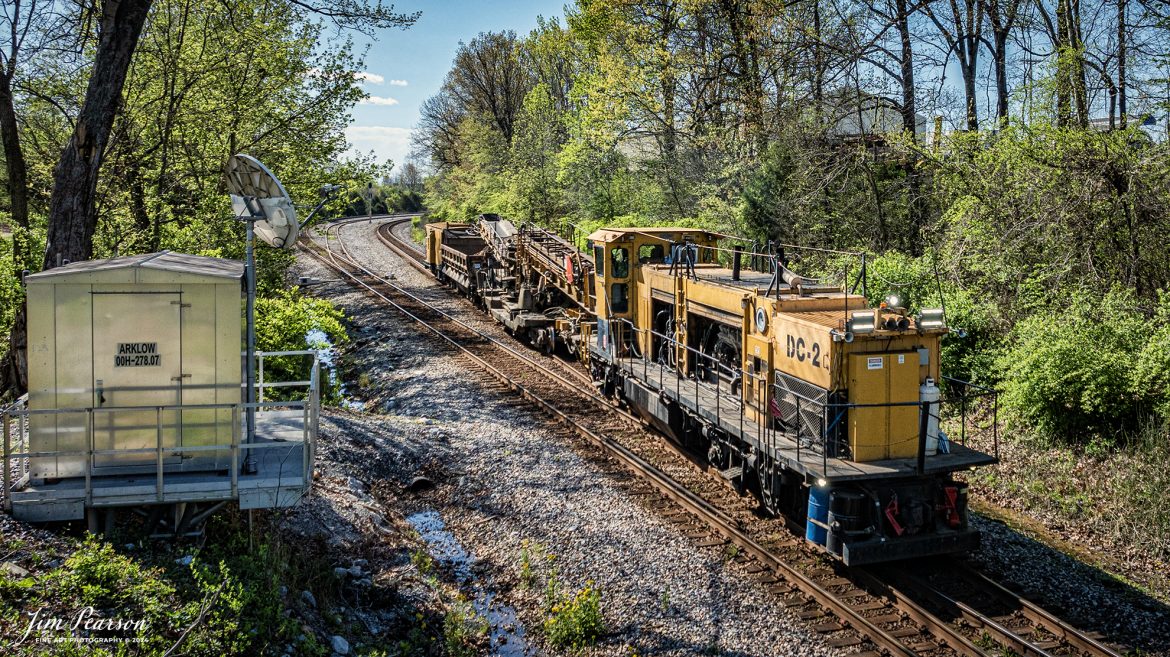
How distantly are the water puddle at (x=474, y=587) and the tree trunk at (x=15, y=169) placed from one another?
1037 centimetres

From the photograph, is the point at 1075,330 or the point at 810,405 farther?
the point at 1075,330

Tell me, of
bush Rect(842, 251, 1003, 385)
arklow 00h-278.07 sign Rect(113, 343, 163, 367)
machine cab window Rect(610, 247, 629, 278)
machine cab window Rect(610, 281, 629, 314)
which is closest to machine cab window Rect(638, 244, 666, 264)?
machine cab window Rect(610, 247, 629, 278)

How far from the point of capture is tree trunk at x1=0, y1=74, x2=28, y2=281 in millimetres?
14484

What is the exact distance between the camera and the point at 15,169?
14930 mm

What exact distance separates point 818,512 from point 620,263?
7.35m

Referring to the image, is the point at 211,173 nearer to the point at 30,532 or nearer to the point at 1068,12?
the point at 30,532

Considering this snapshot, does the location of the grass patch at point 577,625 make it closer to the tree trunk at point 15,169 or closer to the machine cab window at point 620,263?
the machine cab window at point 620,263

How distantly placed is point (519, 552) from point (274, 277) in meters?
16.7

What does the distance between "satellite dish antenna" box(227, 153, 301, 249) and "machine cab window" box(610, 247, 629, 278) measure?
26.0ft

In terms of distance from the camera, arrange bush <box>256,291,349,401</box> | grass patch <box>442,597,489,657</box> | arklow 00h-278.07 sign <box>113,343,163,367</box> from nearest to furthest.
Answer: arklow 00h-278.07 sign <box>113,343,163,367</box> < grass patch <box>442,597,489,657</box> < bush <box>256,291,349,401</box>

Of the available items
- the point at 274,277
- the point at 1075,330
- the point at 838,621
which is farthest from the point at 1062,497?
the point at 274,277

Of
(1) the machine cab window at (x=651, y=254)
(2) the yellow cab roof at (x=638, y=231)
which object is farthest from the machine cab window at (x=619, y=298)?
(2) the yellow cab roof at (x=638, y=231)

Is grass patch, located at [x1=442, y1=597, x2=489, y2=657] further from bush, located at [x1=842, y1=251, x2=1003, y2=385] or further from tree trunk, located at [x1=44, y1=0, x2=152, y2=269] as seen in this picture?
bush, located at [x1=842, y1=251, x2=1003, y2=385]

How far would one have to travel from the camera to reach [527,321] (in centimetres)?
2111
